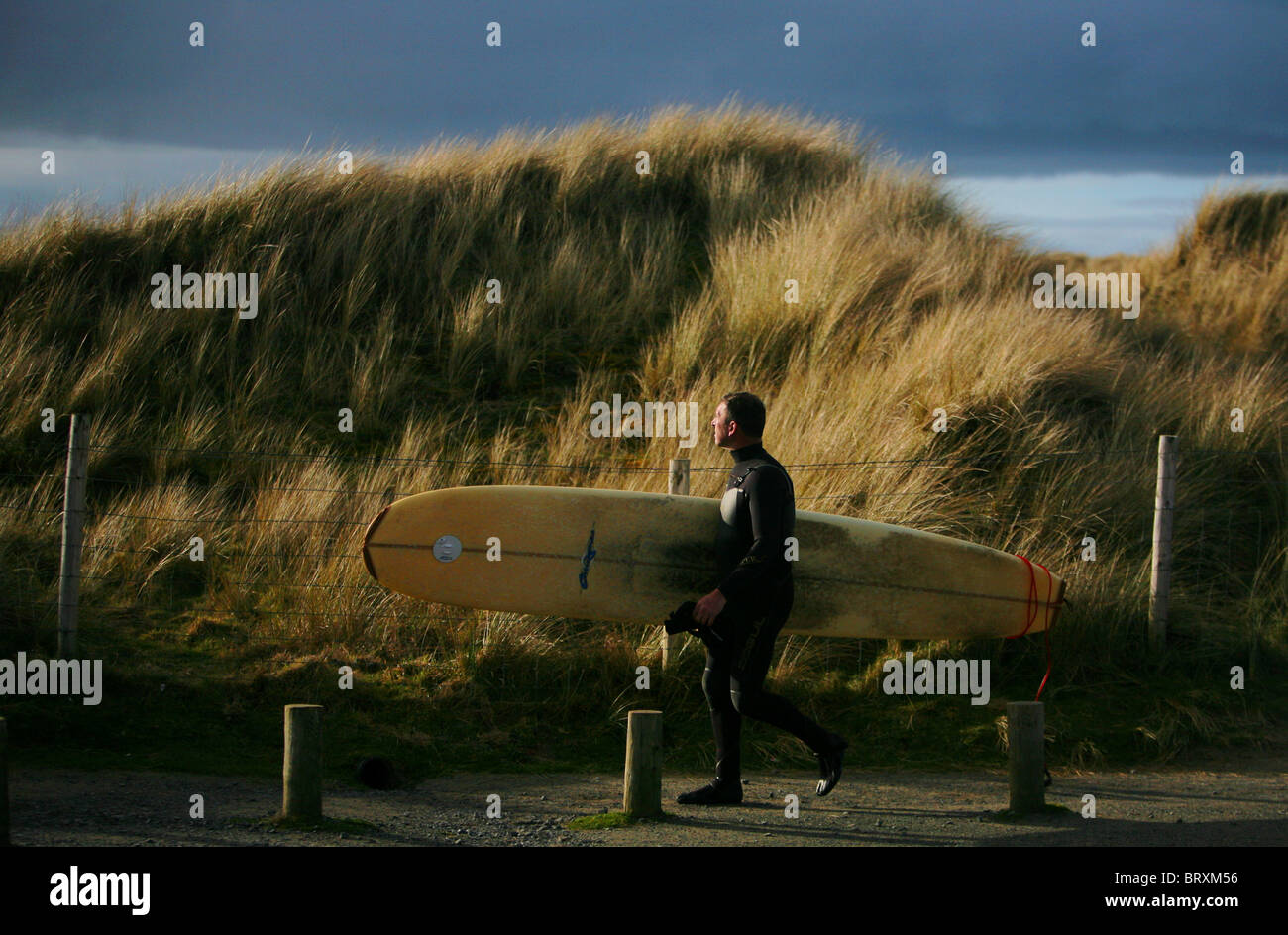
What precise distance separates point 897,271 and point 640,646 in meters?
6.21

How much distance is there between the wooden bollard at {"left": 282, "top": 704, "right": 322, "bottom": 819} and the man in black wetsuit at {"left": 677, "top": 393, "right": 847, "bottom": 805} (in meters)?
1.56

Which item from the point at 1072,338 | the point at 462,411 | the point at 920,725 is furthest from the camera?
the point at 462,411

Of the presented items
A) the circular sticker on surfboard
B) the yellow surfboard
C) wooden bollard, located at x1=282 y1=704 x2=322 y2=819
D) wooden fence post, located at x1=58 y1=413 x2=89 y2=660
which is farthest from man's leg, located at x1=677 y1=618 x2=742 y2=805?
wooden fence post, located at x1=58 y1=413 x2=89 y2=660

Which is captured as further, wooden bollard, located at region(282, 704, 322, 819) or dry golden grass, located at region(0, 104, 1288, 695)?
dry golden grass, located at region(0, 104, 1288, 695)

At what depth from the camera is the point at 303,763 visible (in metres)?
4.49

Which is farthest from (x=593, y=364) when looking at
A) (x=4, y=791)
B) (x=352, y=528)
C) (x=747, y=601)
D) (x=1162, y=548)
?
(x=4, y=791)

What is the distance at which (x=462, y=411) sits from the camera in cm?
1038

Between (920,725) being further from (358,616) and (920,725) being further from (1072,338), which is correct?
(1072,338)

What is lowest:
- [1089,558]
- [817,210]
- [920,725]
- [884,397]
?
[920,725]

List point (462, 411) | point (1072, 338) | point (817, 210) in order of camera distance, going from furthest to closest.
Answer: point (817, 210)
point (462, 411)
point (1072, 338)

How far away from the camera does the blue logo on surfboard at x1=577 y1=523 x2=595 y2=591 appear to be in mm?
5852

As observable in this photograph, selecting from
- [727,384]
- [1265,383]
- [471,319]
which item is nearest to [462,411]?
[471,319]

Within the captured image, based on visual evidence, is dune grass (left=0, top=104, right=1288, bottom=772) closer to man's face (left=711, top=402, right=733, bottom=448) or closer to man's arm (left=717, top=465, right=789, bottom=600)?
man's arm (left=717, top=465, right=789, bottom=600)

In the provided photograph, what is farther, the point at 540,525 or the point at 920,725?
the point at 920,725
